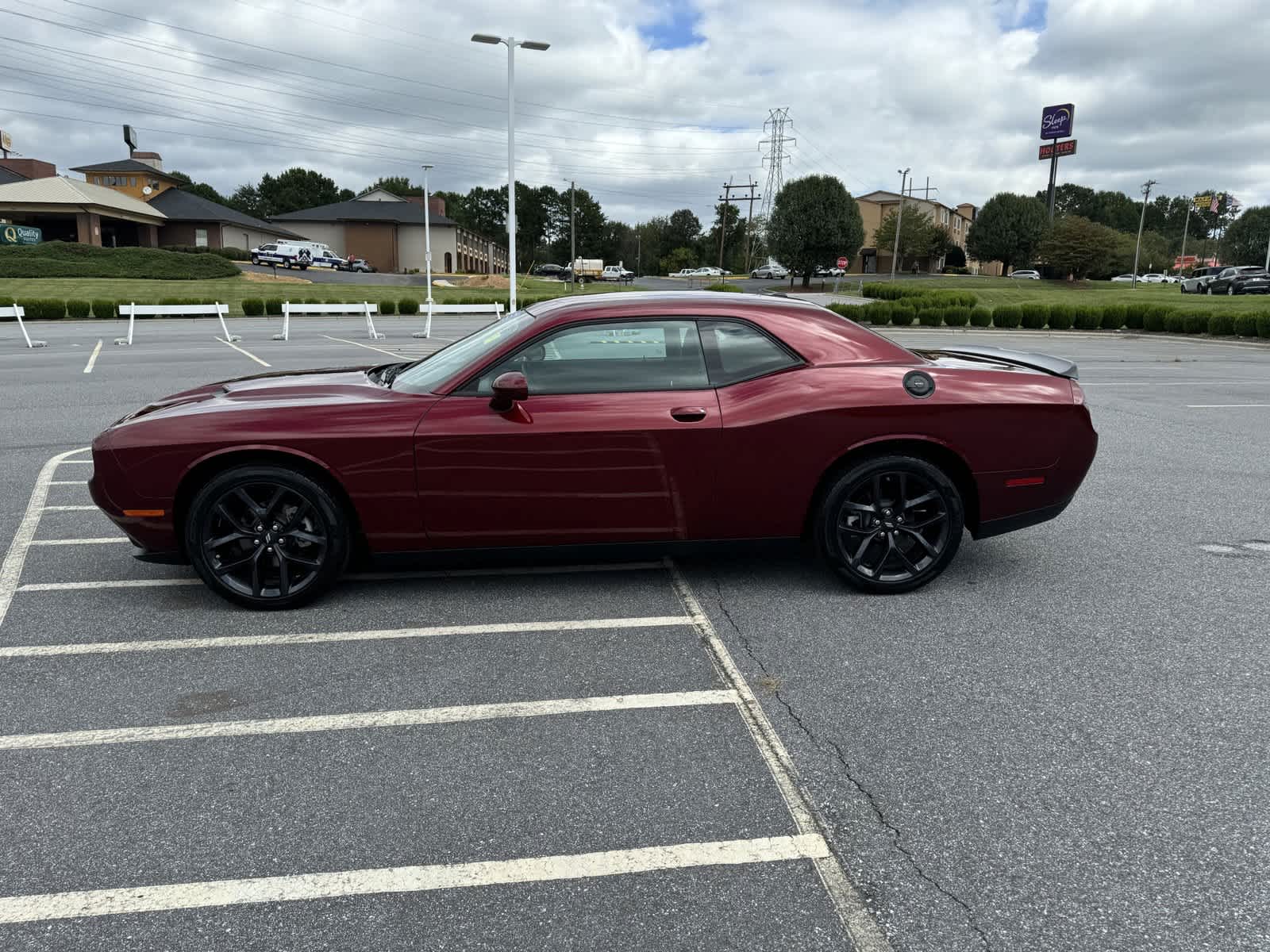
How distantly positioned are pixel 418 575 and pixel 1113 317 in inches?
1376

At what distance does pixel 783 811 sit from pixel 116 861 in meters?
1.92

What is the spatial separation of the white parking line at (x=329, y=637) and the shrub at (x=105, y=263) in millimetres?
54897

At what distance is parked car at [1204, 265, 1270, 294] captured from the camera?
45.1 m

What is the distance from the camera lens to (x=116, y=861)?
2.51 meters

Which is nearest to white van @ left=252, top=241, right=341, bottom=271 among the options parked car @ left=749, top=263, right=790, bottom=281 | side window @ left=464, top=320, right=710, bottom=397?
parked car @ left=749, top=263, right=790, bottom=281

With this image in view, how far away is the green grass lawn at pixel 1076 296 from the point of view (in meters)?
37.8

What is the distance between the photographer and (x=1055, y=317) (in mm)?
33719

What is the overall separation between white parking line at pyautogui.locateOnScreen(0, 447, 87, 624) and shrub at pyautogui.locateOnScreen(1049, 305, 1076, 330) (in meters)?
33.7

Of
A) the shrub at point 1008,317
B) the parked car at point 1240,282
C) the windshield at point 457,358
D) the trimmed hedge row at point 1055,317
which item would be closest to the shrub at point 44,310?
the trimmed hedge row at point 1055,317

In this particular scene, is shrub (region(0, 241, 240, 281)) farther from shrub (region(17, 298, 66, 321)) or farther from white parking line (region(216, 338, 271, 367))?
white parking line (region(216, 338, 271, 367))

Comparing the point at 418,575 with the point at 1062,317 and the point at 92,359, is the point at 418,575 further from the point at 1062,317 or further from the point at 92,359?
the point at 1062,317

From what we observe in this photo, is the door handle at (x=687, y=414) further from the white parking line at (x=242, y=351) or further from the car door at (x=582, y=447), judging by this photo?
the white parking line at (x=242, y=351)

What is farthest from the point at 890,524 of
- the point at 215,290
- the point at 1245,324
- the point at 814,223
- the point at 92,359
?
the point at 814,223

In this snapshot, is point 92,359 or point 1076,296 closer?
point 92,359
